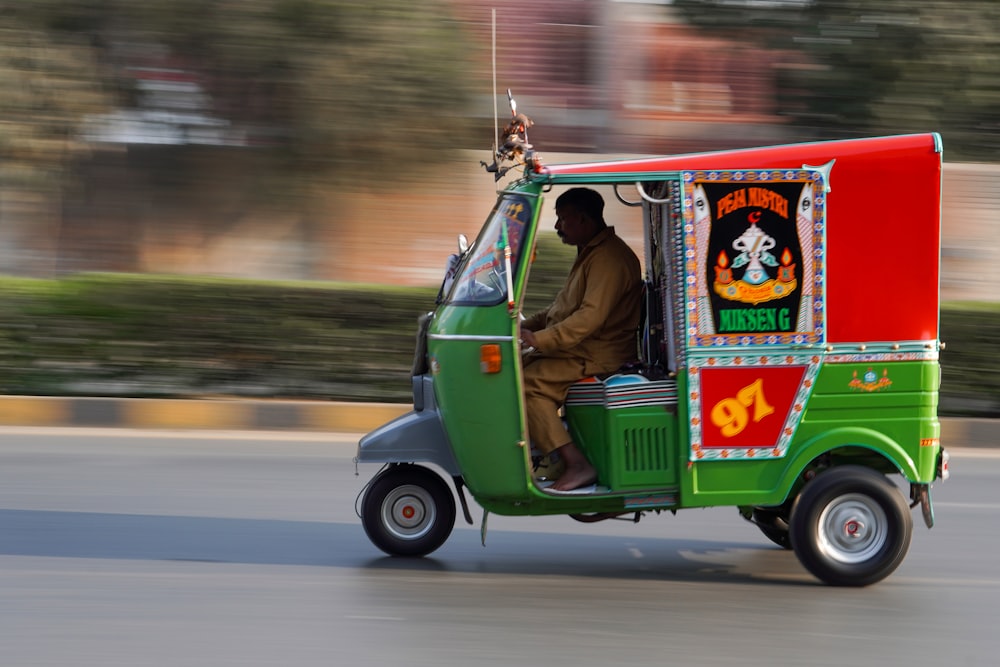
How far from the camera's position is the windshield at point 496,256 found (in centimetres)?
565

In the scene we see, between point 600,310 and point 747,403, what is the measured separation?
2.55ft

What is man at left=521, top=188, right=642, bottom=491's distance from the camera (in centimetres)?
575

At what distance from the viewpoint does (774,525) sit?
21.1ft

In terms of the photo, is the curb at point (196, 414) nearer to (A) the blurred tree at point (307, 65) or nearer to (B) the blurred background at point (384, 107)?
(B) the blurred background at point (384, 107)

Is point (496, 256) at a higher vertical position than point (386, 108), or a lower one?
lower

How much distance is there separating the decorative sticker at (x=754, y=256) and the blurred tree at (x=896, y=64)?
9829mm

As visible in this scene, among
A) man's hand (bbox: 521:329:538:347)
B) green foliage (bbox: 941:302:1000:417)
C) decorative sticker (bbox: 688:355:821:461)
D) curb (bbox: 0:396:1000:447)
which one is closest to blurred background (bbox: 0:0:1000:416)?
green foliage (bbox: 941:302:1000:417)

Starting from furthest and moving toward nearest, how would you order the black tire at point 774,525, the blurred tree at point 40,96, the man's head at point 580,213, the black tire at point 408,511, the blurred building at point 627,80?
the blurred building at point 627,80
the blurred tree at point 40,96
the black tire at point 774,525
the black tire at point 408,511
the man's head at point 580,213

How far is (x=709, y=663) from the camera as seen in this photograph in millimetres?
4523

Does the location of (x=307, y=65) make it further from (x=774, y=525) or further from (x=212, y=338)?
(x=774, y=525)

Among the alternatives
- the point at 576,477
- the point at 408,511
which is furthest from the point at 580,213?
the point at 408,511

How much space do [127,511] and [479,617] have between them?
2.90 m

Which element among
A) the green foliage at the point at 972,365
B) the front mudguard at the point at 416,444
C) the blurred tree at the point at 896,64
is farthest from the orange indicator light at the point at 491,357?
the blurred tree at the point at 896,64

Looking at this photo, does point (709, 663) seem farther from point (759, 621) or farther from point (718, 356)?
point (718, 356)
